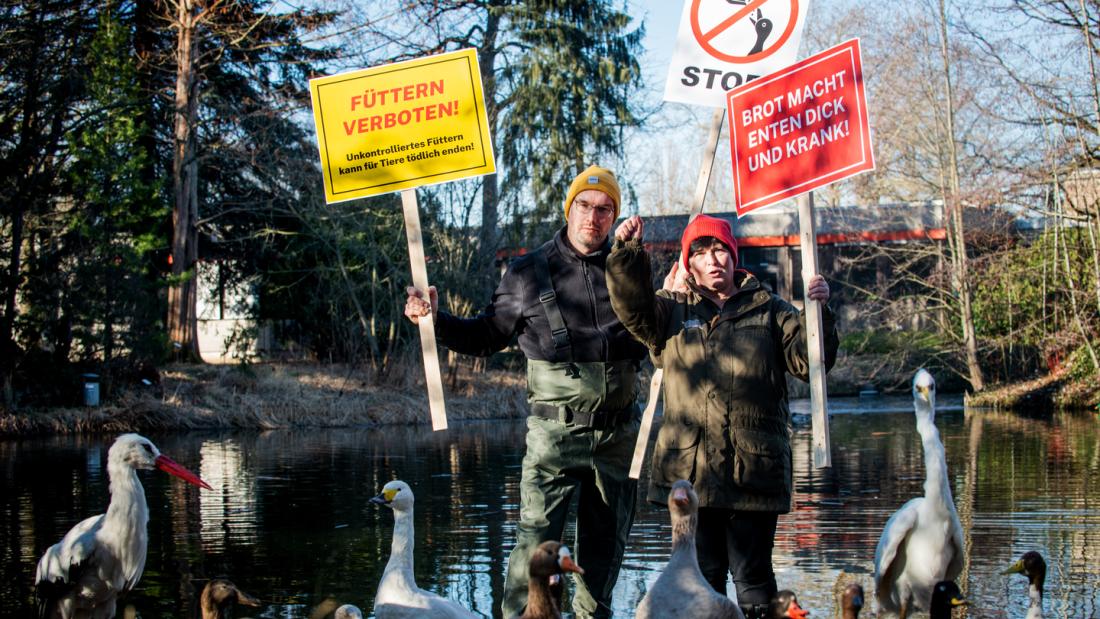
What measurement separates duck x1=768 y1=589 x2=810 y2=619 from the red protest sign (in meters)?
2.41

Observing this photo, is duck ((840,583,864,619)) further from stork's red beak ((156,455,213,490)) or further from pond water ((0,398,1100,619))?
stork's red beak ((156,455,213,490))

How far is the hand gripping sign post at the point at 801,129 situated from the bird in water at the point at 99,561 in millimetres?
3421

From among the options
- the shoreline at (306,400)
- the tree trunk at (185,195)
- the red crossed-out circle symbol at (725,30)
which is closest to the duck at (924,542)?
the red crossed-out circle symbol at (725,30)

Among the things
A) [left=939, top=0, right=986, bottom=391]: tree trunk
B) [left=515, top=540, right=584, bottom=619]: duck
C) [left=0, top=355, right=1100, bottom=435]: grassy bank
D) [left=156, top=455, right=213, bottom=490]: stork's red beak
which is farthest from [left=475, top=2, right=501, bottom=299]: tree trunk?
[left=515, top=540, right=584, bottom=619]: duck

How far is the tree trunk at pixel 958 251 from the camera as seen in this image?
89.0 ft

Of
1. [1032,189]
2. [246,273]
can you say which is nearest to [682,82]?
[1032,189]

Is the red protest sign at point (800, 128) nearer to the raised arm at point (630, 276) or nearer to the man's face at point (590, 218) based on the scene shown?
the man's face at point (590, 218)

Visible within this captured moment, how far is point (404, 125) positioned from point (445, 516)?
5.45 m

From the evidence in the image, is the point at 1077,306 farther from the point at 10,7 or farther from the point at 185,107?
the point at 10,7

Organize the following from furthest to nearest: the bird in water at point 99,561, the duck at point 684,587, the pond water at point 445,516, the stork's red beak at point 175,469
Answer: the pond water at point 445,516
the stork's red beak at point 175,469
the bird in water at point 99,561
the duck at point 684,587

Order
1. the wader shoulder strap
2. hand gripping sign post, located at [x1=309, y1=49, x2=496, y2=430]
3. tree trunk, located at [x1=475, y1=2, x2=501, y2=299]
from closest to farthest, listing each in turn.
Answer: the wader shoulder strap → hand gripping sign post, located at [x1=309, y1=49, x2=496, y2=430] → tree trunk, located at [x1=475, y1=2, x2=501, y2=299]

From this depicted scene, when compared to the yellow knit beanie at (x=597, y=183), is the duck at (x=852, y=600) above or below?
below

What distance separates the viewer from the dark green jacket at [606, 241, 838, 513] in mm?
5293

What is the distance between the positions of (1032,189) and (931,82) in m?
3.72
